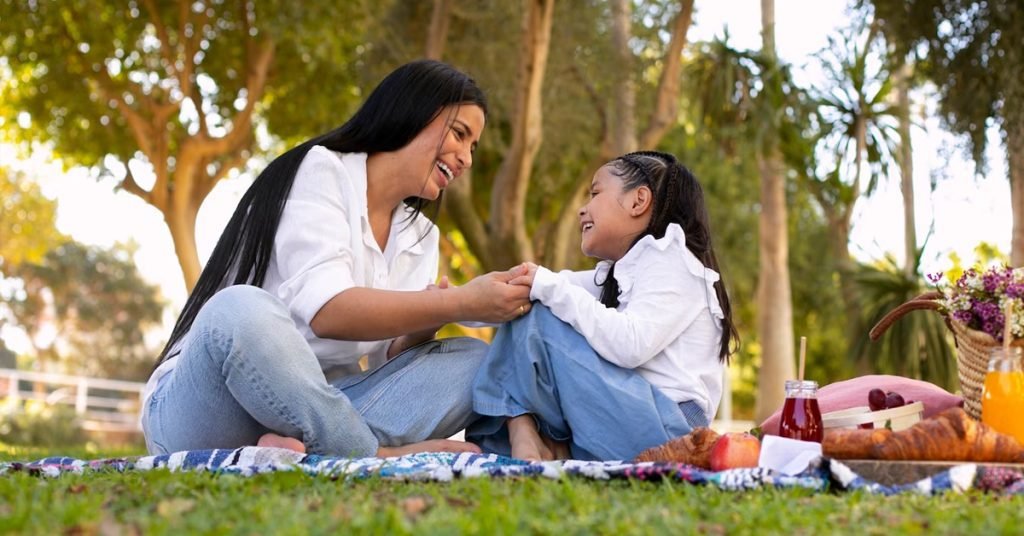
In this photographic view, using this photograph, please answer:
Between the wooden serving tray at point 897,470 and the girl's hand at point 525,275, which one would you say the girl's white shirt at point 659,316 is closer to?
the girl's hand at point 525,275

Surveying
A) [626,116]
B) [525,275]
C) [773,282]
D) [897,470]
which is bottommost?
[773,282]

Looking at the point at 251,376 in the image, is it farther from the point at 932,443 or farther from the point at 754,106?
the point at 754,106

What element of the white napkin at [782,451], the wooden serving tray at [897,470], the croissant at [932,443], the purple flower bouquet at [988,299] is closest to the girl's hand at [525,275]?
the white napkin at [782,451]

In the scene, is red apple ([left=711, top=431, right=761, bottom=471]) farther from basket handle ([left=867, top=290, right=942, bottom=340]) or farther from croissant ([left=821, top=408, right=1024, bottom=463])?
basket handle ([left=867, top=290, right=942, bottom=340])

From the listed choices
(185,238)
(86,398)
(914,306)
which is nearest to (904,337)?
(185,238)

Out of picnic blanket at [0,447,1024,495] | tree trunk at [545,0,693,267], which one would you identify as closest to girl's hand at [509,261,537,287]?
picnic blanket at [0,447,1024,495]

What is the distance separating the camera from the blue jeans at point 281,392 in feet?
9.96

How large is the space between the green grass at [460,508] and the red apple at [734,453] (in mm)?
363

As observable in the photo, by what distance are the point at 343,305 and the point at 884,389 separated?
1.84 metres

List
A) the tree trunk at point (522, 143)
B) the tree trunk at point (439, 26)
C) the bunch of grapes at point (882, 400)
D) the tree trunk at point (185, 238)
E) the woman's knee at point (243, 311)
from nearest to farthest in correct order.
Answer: the woman's knee at point (243, 311), the bunch of grapes at point (882, 400), the tree trunk at point (522, 143), the tree trunk at point (439, 26), the tree trunk at point (185, 238)

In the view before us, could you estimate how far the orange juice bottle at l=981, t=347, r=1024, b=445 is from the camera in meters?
3.23

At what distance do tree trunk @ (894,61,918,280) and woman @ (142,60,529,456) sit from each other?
28.4ft

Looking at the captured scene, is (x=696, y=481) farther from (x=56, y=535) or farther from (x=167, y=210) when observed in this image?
(x=167, y=210)

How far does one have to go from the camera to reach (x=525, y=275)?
3498mm
